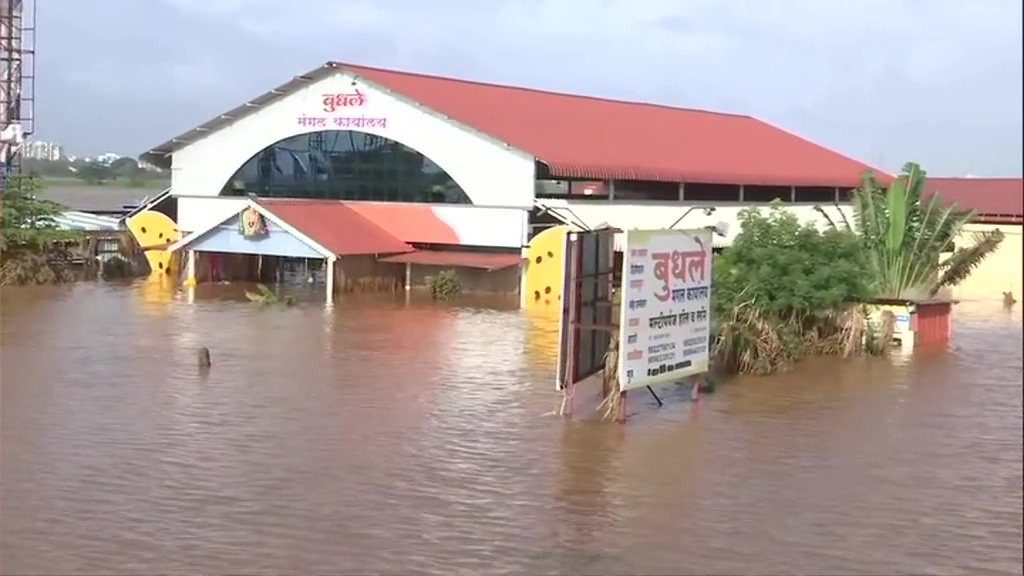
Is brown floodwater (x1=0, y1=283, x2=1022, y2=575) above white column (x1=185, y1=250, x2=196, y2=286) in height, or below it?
below

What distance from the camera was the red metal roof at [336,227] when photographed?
83.1ft

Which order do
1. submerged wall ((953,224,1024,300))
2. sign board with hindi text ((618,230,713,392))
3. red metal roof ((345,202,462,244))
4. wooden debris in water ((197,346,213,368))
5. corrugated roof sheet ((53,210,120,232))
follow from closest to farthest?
sign board with hindi text ((618,230,713,392)) < wooden debris in water ((197,346,213,368)) < corrugated roof sheet ((53,210,120,232)) < red metal roof ((345,202,462,244)) < submerged wall ((953,224,1024,300))

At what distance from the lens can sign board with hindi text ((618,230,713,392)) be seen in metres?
11.3

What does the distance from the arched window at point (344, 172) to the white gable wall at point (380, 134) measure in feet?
0.60

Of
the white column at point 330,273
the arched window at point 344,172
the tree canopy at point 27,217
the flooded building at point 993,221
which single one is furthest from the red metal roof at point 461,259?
the flooded building at point 993,221

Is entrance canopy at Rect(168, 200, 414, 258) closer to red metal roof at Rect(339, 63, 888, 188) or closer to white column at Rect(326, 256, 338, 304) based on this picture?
white column at Rect(326, 256, 338, 304)

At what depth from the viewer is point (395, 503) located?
8656 mm

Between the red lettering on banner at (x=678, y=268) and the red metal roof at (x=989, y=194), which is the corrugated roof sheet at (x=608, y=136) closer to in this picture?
the red metal roof at (x=989, y=194)

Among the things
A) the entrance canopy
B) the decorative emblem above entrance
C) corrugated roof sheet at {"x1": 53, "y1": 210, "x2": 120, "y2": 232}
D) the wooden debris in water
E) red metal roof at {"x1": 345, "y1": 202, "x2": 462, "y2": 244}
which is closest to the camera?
the wooden debris in water

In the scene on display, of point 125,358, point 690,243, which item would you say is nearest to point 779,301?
point 690,243

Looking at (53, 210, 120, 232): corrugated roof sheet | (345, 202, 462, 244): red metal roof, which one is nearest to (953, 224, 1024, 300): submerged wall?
(345, 202, 462, 244): red metal roof

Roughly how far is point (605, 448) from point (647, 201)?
62.9 feet

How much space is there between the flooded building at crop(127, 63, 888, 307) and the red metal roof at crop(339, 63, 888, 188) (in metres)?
0.09

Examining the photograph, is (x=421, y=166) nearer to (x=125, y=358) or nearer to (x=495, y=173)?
(x=495, y=173)
